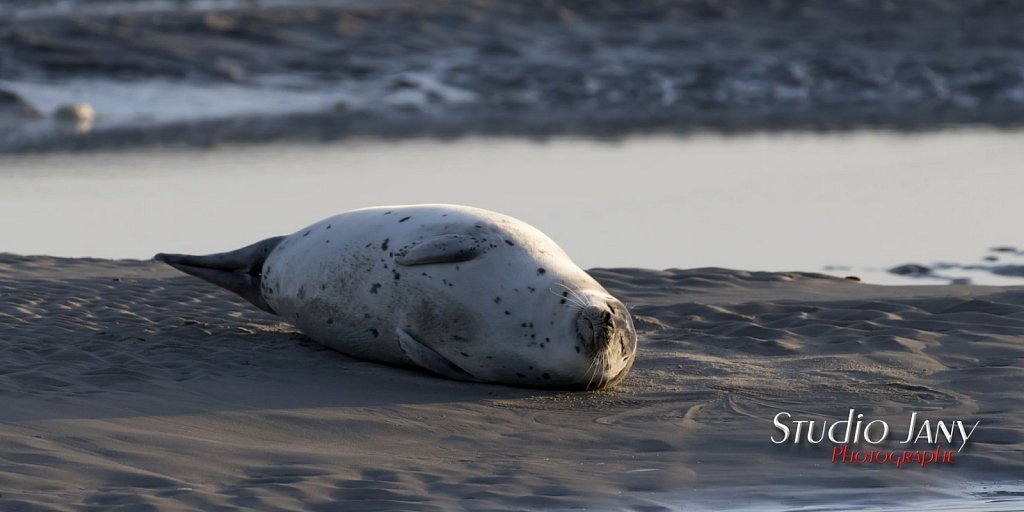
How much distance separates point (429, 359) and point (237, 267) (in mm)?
1416

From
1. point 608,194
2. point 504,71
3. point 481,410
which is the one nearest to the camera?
point 481,410

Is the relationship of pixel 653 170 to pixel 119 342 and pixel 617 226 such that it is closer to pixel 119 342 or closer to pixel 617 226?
pixel 617 226

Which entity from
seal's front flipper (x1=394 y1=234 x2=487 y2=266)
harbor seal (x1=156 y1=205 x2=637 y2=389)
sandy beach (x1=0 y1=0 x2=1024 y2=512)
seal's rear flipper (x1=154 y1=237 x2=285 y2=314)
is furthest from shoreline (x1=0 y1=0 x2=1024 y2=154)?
seal's front flipper (x1=394 y1=234 x2=487 y2=266)

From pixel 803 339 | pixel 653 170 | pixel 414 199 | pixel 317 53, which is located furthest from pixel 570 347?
pixel 317 53

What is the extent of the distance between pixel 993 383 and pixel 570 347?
1.69 metres

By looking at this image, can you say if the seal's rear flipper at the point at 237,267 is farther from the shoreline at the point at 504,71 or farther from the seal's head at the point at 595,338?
the shoreline at the point at 504,71

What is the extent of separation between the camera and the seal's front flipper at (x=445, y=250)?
20.8 feet

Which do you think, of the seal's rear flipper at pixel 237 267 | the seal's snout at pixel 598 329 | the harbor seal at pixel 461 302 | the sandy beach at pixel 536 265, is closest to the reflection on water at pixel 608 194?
the sandy beach at pixel 536 265

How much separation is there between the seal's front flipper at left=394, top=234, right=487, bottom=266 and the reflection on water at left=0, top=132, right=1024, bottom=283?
321 centimetres

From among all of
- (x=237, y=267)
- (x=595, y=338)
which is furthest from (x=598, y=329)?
(x=237, y=267)

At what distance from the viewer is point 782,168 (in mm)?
13836

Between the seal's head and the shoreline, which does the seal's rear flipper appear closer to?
the seal's head

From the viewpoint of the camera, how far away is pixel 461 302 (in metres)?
6.30

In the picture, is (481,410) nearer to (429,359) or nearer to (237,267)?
(429,359)
